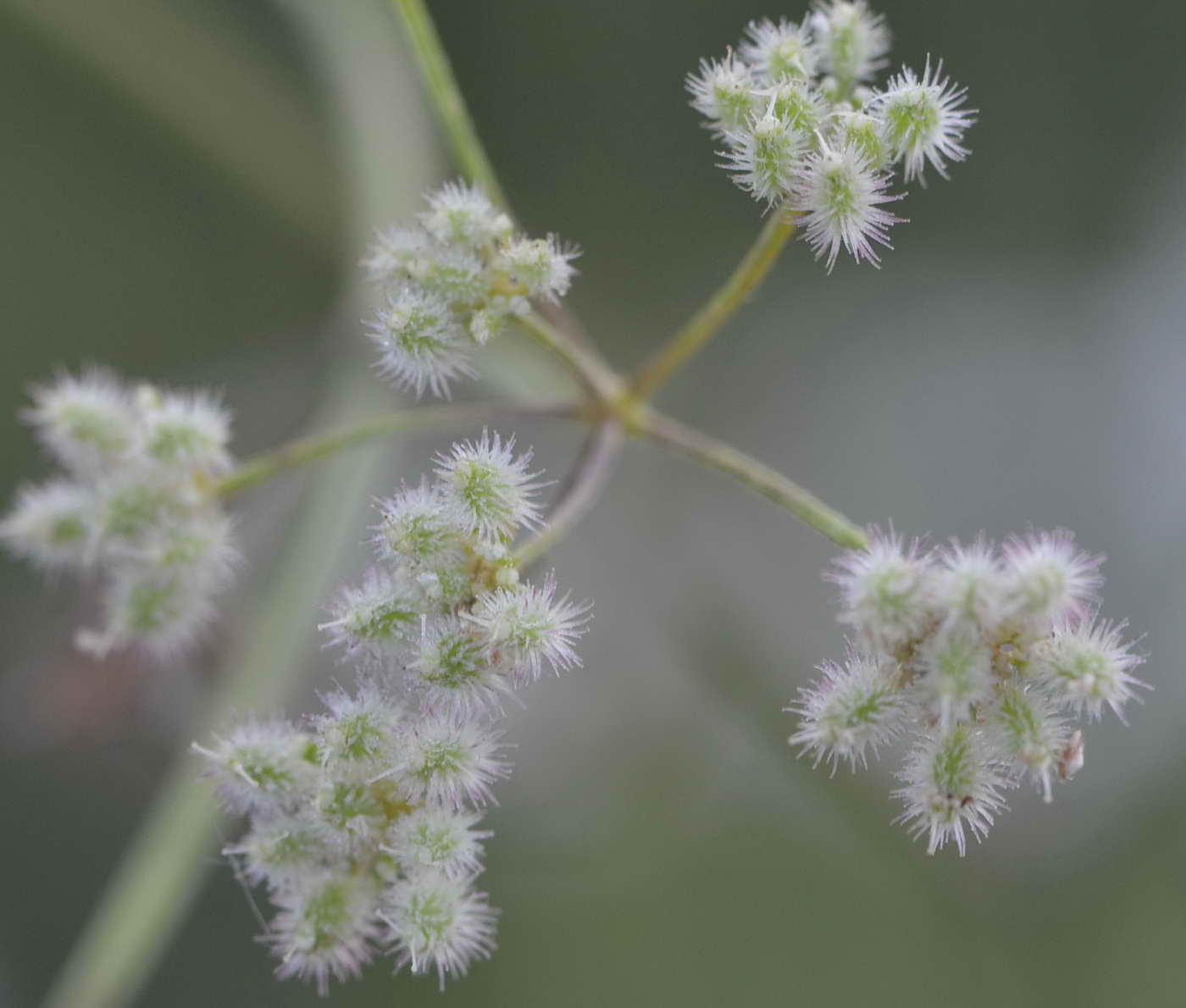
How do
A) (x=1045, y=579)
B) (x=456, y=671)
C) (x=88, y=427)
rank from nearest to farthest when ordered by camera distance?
1. (x=1045, y=579)
2. (x=456, y=671)
3. (x=88, y=427)

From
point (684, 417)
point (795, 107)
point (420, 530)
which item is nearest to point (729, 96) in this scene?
point (795, 107)

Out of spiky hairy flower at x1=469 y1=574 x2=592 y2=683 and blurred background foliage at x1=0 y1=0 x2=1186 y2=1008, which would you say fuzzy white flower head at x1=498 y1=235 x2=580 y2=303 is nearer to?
spiky hairy flower at x1=469 y1=574 x2=592 y2=683

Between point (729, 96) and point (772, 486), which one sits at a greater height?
point (729, 96)

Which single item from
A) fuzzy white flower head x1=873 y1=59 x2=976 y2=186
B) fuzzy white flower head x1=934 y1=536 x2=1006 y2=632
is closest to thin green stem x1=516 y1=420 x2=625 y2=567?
fuzzy white flower head x1=934 y1=536 x2=1006 y2=632

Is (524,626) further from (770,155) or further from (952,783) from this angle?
(770,155)

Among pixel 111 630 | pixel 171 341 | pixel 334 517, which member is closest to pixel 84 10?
pixel 171 341

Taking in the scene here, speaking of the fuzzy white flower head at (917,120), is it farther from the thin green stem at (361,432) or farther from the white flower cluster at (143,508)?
the white flower cluster at (143,508)

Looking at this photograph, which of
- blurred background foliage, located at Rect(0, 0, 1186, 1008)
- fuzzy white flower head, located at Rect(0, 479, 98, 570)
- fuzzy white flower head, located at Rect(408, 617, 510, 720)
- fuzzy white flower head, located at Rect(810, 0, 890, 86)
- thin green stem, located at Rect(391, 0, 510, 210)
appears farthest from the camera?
blurred background foliage, located at Rect(0, 0, 1186, 1008)
